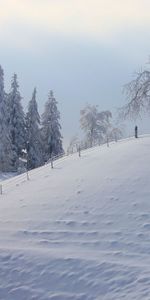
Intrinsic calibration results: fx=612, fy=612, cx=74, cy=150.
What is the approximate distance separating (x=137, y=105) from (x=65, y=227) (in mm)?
16048

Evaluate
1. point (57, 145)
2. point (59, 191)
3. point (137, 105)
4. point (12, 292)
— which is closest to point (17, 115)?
point (57, 145)

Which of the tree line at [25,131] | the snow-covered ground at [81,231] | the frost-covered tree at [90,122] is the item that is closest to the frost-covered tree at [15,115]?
the tree line at [25,131]

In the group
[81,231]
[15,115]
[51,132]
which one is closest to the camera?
[81,231]

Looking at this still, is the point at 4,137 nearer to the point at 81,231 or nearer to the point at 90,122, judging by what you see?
the point at 90,122

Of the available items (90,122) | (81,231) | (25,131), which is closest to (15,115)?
(25,131)

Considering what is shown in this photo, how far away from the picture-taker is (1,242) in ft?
81.5

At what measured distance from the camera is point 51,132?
7112 cm

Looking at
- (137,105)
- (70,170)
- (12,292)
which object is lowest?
(12,292)

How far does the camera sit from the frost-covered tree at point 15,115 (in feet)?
222

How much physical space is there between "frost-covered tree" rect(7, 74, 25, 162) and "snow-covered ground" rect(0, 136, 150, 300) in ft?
110

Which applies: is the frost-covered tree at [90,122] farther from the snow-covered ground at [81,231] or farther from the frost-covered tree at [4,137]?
the snow-covered ground at [81,231]

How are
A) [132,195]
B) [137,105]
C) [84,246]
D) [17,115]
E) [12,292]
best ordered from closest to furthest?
[12,292] → [84,246] → [132,195] → [137,105] → [17,115]

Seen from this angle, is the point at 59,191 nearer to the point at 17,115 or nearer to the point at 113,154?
the point at 113,154

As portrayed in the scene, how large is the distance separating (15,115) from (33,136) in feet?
11.5
